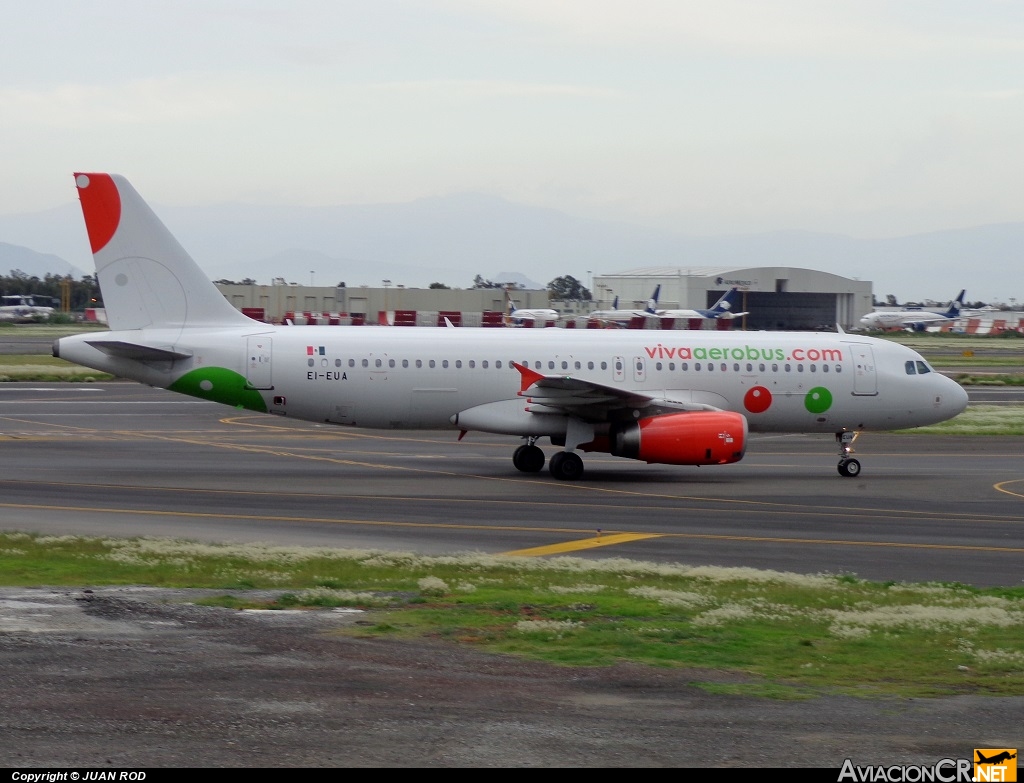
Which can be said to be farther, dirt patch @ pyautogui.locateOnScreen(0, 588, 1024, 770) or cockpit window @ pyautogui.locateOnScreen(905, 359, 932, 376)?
cockpit window @ pyautogui.locateOnScreen(905, 359, 932, 376)

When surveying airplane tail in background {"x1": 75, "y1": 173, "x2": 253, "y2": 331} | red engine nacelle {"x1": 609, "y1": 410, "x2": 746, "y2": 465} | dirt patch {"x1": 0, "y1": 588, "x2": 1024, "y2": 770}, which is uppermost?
airplane tail in background {"x1": 75, "y1": 173, "x2": 253, "y2": 331}

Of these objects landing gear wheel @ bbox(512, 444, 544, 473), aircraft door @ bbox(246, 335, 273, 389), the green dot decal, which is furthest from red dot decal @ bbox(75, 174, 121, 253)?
the green dot decal

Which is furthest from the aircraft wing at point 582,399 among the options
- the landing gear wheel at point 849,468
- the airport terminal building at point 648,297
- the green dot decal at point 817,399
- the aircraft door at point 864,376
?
the airport terminal building at point 648,297

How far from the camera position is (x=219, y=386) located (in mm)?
29906

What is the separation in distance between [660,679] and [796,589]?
253 inches

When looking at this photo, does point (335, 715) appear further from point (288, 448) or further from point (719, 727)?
point (288, 448)

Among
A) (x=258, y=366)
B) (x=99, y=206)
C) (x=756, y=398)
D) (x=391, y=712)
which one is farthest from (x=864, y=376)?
(x=391, y=712)

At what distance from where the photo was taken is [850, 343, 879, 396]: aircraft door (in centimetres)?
3256

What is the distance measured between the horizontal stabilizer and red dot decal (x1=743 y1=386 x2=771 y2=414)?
45.9ft

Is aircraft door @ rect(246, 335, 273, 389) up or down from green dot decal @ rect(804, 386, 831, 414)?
up

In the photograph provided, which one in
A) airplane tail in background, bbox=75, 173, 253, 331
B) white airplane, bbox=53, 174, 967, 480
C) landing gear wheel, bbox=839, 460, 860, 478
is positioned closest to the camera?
white airplane, bbox=53, 174, 967, 480

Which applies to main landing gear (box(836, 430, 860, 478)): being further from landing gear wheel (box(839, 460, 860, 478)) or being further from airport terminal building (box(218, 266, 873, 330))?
airport terminal building (box(218, 266, 873, 330))

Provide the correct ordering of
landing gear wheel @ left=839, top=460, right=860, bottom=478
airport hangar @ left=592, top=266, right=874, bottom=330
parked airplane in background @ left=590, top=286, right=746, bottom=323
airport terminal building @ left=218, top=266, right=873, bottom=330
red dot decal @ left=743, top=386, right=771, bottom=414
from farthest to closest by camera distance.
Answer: airport hangar @ left=592, top=266, right=874, bottom=330
airport terminal building @ left=218, top=266, right=873, bottom=330
parked airplane in background @ left=590, top=286, right=746, bottom=323
red dot decal @ left=743, top=386, right=771, bottom=414
landing gear wheel @ left=839, top=460, right=860, bottom=478

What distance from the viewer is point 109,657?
441 inches
